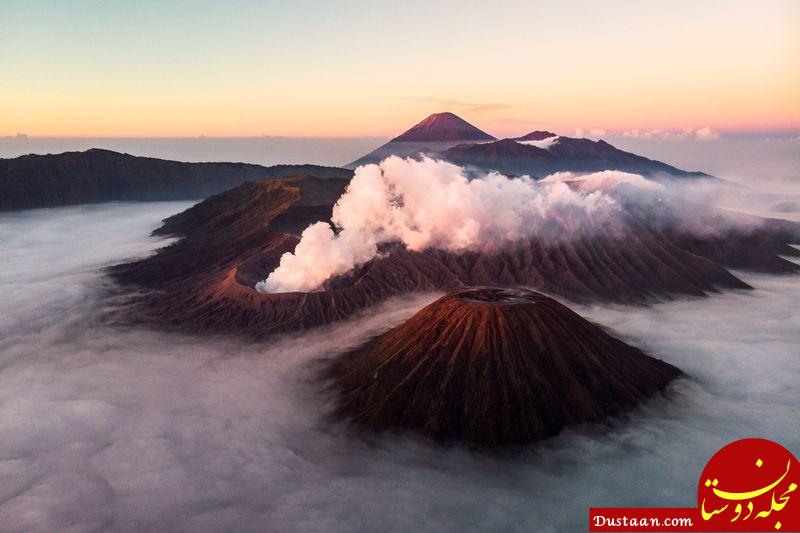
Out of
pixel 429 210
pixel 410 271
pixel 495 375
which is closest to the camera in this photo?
pixel 495 375

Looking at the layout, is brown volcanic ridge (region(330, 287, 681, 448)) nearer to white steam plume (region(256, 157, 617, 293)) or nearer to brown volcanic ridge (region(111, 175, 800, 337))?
brown volcanic ridge (region(111, 175, 800, 337))

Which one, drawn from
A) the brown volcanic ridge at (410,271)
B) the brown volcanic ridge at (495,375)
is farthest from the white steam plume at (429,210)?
the brown volcanic ridge at (495,375)

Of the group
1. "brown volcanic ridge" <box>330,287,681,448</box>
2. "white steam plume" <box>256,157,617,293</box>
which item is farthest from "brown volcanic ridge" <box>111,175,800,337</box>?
"brown volcanic ridge" <box>330,287,681,448</box>

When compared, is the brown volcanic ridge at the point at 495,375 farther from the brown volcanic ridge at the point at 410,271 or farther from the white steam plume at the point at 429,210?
the white steam plume at the point at 429,210

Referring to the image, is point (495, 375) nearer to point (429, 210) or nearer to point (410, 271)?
point (410, 271)

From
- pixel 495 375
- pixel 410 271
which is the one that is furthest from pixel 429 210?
pixel 495 375

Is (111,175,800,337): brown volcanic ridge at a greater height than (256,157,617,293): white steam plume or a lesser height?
lesser
